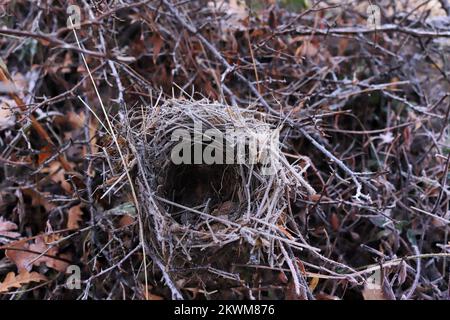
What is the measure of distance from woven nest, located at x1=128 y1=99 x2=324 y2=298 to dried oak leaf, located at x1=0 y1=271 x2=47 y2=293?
542mm

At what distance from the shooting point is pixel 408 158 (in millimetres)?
2375

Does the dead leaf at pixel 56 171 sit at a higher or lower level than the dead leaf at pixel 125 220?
higher

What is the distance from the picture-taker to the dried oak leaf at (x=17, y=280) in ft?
6.09

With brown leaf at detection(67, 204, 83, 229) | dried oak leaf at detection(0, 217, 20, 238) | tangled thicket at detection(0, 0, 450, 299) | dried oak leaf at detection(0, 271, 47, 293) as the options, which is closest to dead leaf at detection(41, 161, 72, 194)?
tangled thicket at detection(0, 0, 450, 299)

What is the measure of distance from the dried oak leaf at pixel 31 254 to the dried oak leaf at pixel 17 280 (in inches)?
0.9

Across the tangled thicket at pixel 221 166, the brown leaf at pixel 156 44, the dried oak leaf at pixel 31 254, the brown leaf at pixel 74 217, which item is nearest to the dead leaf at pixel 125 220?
the tangled thicket at pixel 221 166

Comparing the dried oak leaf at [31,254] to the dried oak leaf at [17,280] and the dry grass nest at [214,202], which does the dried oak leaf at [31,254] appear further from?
the dry grass nest at [214,202]

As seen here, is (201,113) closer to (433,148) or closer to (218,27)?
(218,27)

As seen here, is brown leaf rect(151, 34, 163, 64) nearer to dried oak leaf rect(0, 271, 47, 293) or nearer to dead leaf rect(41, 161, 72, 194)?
dead leaf rect(41, 161, 72, 194)

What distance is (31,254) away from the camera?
6.37ft

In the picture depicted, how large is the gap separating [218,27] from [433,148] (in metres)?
1.12

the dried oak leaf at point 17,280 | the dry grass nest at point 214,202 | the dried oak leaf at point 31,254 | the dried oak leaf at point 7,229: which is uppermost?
the dry grass nest at point 214,202

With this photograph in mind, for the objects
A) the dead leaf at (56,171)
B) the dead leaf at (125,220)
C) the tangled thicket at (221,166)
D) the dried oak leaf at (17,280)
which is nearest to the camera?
the tangled thicket at (221,166)

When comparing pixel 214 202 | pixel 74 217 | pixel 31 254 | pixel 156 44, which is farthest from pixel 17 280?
pixel 156 44
